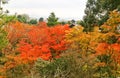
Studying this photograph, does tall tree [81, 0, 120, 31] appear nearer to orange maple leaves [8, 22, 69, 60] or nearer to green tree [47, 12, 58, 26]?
orange maple leaves [8, 22, 69, 60]

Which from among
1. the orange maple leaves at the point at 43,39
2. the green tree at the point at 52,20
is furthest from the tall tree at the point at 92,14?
the green tree at the point at 52,20

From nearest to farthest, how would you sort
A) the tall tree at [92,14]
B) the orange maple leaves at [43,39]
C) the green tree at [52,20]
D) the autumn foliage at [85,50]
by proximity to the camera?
the autumn foliage at [85,50], the orange maple leaves at [43,39], the tall tree at [92,14], the green tree at [52,20]

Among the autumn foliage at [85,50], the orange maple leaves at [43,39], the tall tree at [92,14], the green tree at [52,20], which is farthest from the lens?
the green tree at [52,20]

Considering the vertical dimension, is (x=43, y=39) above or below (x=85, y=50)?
below

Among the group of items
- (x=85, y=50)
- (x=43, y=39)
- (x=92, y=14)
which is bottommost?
(x=43, y=39)

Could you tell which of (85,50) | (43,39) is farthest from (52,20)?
(85,50)

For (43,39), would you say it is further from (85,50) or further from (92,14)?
(85,50)

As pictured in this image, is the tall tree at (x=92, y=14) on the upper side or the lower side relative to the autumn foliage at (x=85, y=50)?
upper

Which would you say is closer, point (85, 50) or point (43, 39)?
point (85, 50)

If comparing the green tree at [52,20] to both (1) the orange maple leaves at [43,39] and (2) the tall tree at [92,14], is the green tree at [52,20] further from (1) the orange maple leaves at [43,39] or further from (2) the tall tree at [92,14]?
(2) the tall tree at [92,14]

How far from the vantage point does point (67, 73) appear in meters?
28.5

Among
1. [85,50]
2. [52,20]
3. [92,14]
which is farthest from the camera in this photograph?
[52,20]

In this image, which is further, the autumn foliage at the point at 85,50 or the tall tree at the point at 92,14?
the tall tree at the point at 92,14

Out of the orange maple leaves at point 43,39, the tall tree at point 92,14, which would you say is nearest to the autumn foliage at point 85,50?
the orange maple leaves at point 43,39
